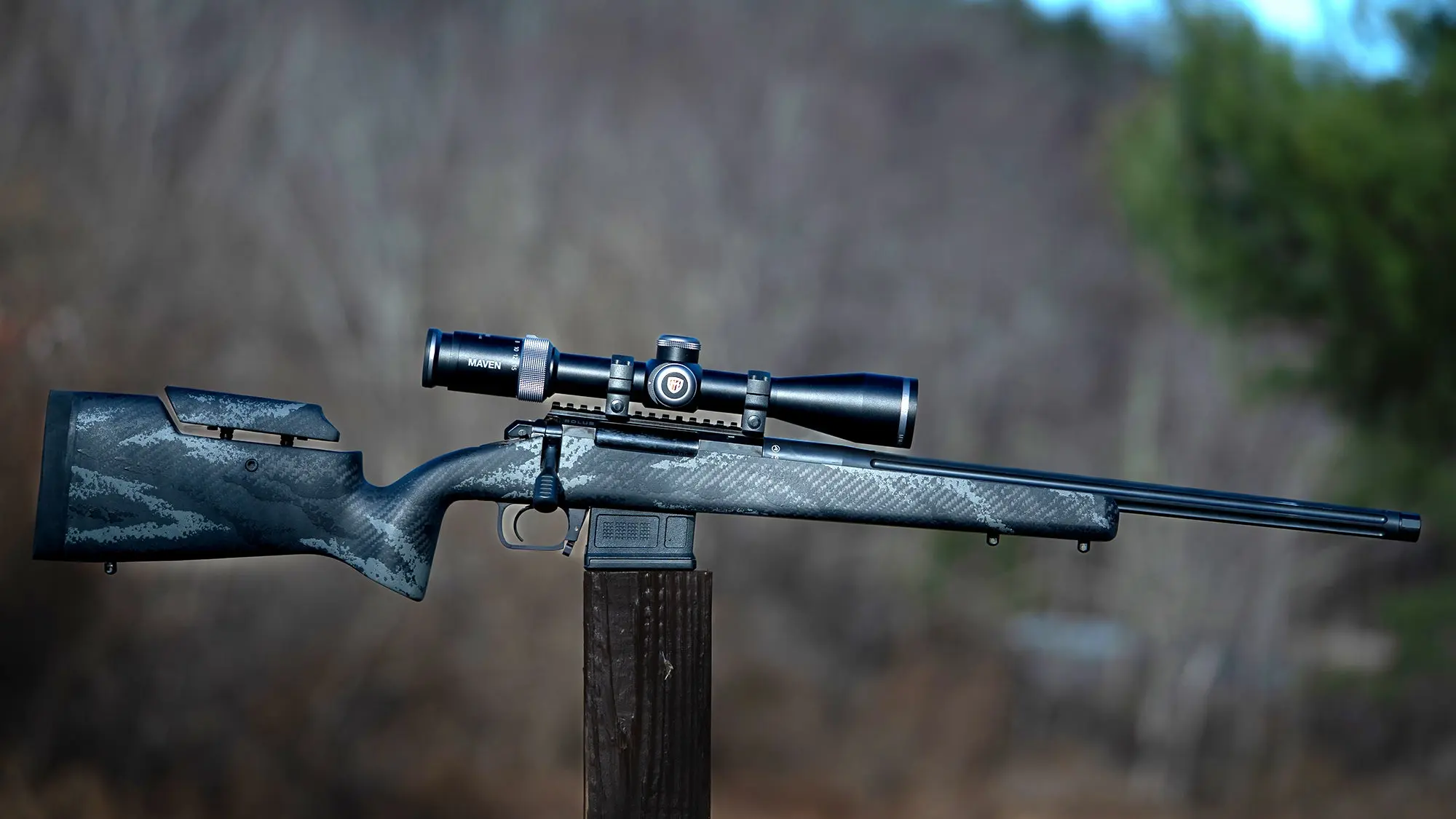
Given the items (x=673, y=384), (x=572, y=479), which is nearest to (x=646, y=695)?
(x=572, y=479)

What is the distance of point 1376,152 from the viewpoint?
18.9ft

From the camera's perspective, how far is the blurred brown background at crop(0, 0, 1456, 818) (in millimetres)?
4938

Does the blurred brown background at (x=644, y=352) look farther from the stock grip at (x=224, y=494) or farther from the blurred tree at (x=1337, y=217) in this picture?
the stock grip at (x=224, y=494)

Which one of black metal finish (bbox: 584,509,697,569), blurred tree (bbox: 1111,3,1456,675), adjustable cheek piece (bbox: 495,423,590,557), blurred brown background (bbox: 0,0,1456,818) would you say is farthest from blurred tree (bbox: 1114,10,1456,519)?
adjustable cheek piece (bbox: 495,423,590,557)

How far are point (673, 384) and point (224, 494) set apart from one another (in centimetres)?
85

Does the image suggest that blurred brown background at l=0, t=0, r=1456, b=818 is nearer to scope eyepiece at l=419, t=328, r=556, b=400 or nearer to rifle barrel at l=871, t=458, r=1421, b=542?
scope eyepiece at l=419, t=328, r=556, b=400

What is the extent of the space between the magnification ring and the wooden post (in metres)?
0.35

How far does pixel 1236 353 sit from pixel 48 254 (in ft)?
20.7

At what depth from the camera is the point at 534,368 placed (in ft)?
6.45

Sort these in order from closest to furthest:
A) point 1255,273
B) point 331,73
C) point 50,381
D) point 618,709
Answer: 1. point 618,709
2. point 50,381
3. point 331,73
4. point 1255,273

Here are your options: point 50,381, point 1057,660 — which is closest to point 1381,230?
point 1057,660

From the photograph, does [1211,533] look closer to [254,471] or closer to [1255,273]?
[1255,273]

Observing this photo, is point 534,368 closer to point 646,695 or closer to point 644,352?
point 646,695

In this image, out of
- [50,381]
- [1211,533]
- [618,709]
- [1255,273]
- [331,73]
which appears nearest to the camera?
[618,709]
